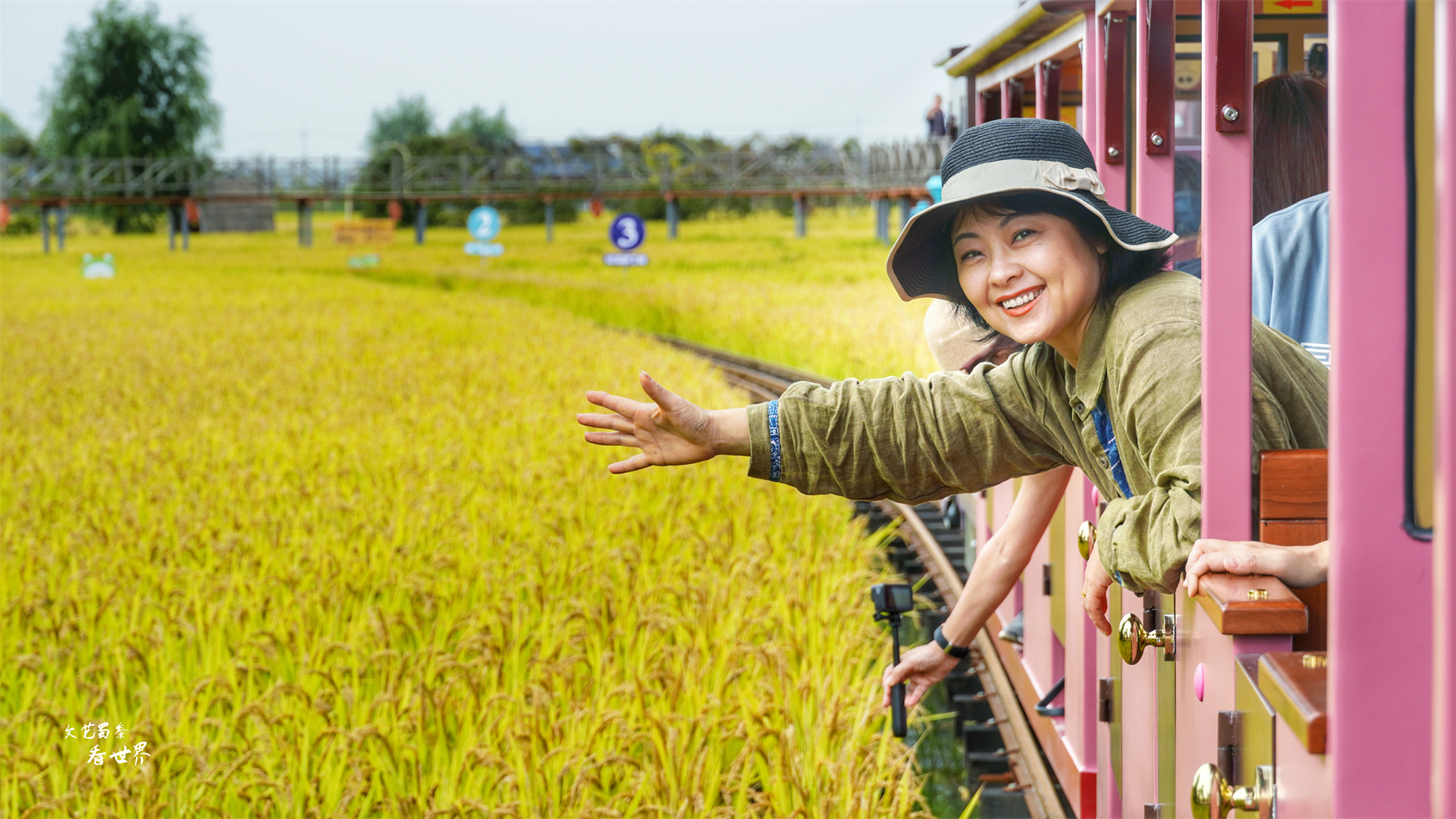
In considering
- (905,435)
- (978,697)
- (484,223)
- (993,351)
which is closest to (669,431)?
(905,435)

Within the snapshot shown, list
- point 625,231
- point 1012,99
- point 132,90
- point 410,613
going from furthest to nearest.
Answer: point 132,90 → point 625,231 → point 410,613 → point 1012,99

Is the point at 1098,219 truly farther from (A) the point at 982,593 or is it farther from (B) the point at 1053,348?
(A) the point at 982,593

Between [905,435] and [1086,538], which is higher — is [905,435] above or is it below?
above

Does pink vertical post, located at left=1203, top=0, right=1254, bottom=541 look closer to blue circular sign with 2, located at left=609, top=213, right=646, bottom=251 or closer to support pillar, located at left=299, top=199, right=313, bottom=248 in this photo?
blue circular sign with 2, located at left=609, top=213, right=646, bottom=251

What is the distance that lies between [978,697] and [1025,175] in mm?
3194

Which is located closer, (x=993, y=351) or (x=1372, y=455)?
(x=1372, y=455)

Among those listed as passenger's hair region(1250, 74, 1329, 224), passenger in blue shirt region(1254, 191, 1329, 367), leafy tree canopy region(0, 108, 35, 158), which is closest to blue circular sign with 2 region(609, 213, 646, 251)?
passenger's hair region(1250, 74, 1329, 224)

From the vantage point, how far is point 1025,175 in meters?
1.90

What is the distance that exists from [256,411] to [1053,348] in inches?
338

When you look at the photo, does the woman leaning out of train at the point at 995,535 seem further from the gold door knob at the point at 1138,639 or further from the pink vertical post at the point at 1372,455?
the pink vertical post at the point at 1372,455

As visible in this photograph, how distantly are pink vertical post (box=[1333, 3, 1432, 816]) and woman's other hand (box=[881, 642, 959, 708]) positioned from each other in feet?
5.51

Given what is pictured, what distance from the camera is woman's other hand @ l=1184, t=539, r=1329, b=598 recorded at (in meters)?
1.55

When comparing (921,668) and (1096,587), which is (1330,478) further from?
(921,668)

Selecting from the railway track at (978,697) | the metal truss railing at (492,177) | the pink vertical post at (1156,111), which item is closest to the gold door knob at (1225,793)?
the pink vertical post at (1156,111)
